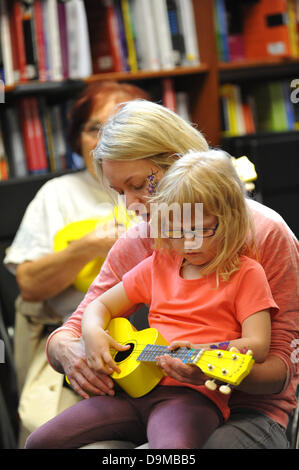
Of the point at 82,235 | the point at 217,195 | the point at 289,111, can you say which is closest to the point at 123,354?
the point at 217,195

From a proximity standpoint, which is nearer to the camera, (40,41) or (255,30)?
(40,41)

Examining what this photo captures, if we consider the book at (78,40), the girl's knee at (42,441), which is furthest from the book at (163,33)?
the girl's knee at (42,441)

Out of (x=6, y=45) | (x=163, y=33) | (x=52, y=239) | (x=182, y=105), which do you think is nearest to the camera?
(x=52, y=239)

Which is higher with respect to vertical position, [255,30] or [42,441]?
[255,30]

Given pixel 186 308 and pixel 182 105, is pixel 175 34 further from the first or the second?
pixel 186 308

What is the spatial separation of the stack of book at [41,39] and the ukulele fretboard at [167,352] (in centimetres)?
130

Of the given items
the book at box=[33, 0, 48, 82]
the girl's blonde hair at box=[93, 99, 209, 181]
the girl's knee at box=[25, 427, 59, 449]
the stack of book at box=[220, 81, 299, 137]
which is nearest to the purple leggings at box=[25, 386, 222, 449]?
the girl's knee at box=[25, 427, 59, 449]

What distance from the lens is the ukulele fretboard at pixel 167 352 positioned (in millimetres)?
688

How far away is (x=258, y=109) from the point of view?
1932mm

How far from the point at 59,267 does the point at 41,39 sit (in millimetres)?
811

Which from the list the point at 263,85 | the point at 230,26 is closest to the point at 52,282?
the point at 263,85

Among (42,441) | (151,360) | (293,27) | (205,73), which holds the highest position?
(293,27)

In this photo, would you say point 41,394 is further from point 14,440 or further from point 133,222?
point 133,222
